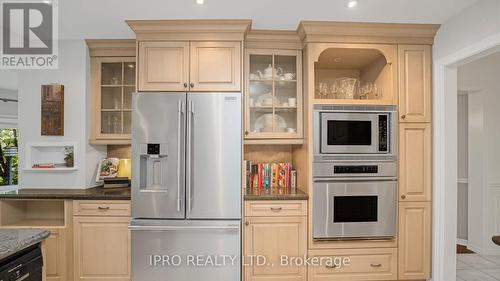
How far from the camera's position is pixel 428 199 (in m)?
2.51

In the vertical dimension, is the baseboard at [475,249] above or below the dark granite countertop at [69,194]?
→ below

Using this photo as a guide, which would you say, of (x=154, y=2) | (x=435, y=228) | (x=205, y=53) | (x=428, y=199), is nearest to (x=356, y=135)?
(x=428, y=199)

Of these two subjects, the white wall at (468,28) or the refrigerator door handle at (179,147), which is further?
the refrigerator door handle at (179,147)

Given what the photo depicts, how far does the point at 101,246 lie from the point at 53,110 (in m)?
1.40

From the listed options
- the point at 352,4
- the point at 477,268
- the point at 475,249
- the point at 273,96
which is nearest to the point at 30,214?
the point at 273,96

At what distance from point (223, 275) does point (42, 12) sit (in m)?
2.63

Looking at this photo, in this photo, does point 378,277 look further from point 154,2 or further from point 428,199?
point 154,2

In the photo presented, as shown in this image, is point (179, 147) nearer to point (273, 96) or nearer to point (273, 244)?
point (273, 96)

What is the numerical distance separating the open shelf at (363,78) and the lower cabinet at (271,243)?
1073mm

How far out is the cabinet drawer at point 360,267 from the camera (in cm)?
244

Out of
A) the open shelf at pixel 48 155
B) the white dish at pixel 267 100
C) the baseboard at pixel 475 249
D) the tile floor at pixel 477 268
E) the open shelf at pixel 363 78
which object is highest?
the open shelf at pixel 363 78

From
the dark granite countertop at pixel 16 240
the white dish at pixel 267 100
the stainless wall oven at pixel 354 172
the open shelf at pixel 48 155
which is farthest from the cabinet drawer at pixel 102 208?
the stainless wall oven at pixel 354 172

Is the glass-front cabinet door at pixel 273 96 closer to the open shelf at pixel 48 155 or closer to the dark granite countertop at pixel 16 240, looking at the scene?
the dark granite countertop at pixel 16 240

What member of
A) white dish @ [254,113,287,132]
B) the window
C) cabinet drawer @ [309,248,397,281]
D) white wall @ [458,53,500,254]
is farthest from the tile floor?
the window
